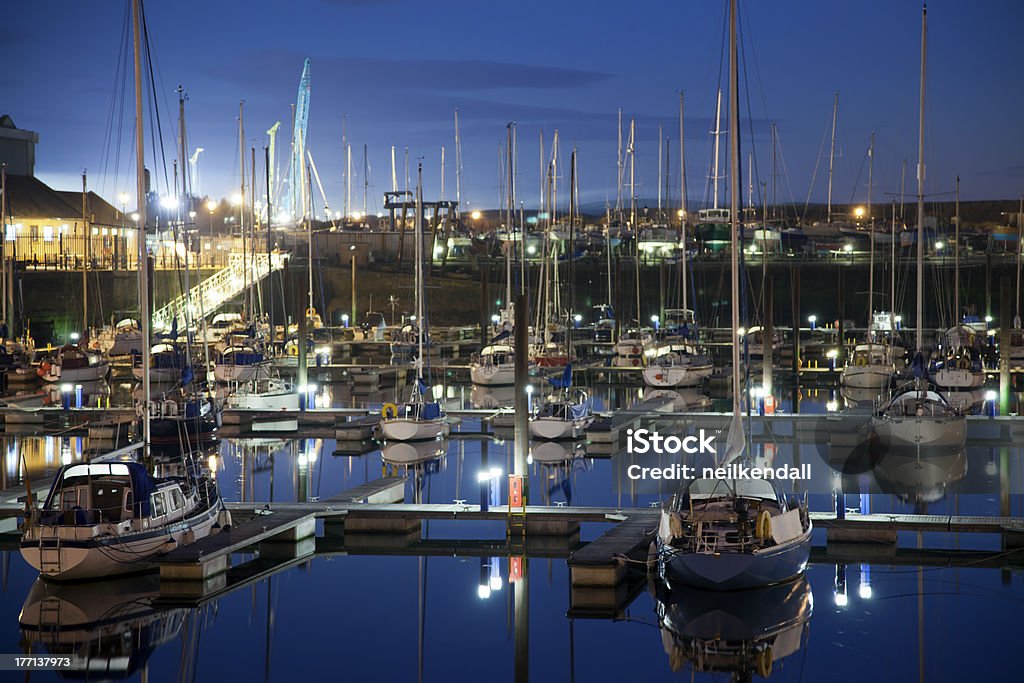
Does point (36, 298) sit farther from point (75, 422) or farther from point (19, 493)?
point (19, 493)

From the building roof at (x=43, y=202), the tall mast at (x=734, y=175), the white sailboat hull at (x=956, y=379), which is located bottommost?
the white sailboat hull at (x=956, y=379)

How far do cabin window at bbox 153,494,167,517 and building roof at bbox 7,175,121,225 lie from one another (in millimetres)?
53469

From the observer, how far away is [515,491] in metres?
23.7

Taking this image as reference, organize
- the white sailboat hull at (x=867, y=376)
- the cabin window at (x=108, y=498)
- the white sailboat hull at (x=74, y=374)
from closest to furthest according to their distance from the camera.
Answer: the cabin window at (x=108, y=498)
the white sailboat hull at (x=867, y=376)
the white sailboat hull at (x=74, y=374)

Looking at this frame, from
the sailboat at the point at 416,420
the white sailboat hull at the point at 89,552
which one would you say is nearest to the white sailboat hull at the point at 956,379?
the sailboat at the point at 416,420

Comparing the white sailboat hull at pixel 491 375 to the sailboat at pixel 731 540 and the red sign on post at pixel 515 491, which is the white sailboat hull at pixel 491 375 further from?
the sailboat at pixel 731 540

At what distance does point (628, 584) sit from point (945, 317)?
5919 centimetres

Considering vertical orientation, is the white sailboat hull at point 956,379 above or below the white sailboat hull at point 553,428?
above

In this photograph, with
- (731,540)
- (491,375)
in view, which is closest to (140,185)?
(731,540)

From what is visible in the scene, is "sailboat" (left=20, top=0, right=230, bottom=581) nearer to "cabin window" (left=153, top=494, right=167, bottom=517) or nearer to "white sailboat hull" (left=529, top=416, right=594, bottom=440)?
"cabin window" (left=153, top=494, right=167, bottom=517)

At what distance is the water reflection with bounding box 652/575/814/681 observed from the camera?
17859 mm

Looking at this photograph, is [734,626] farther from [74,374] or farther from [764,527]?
[74,374]

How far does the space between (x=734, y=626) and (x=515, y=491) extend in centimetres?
591

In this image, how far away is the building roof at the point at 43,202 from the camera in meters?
74.5
